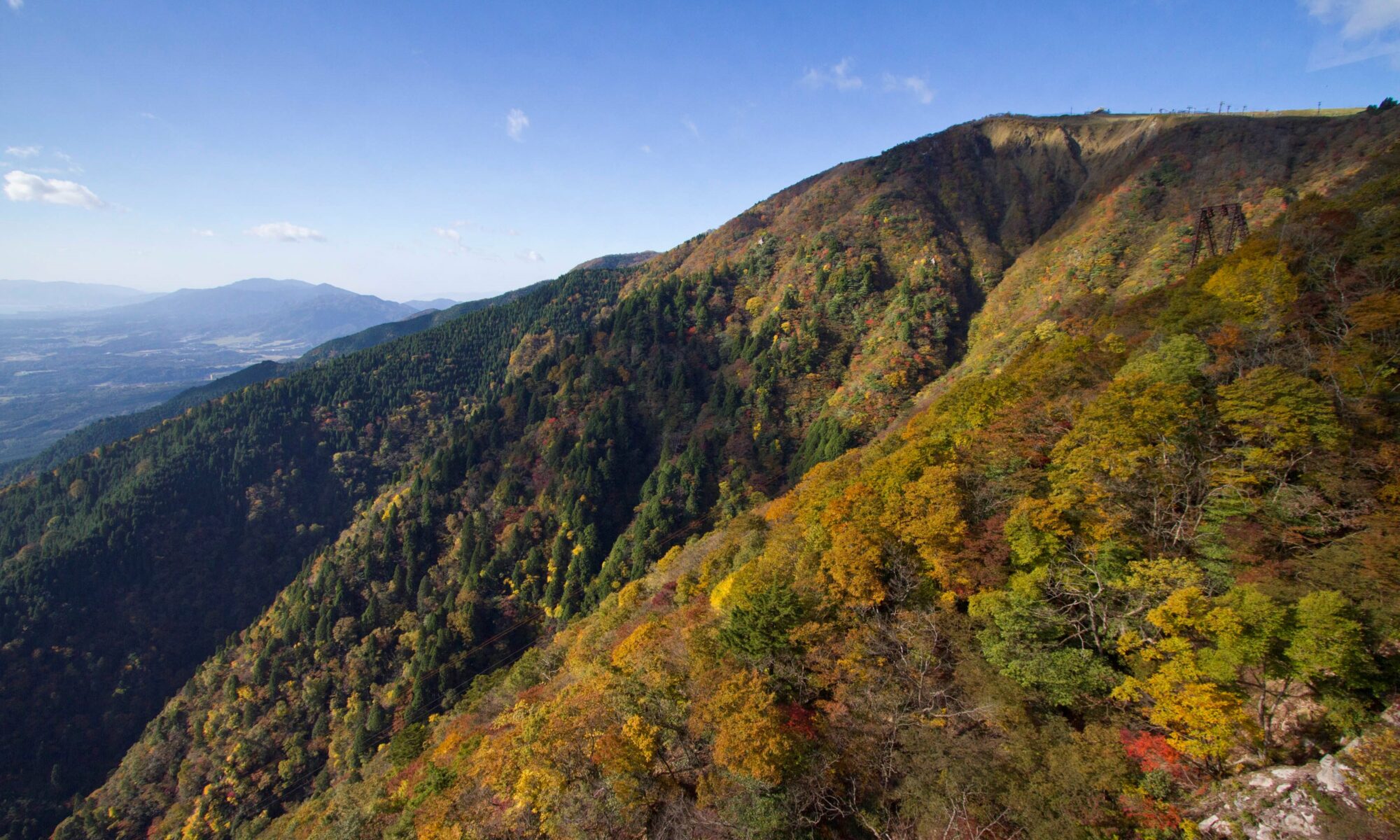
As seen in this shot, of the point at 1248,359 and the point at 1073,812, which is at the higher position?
the point at 1248,359

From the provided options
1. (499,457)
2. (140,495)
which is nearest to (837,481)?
(499,457)

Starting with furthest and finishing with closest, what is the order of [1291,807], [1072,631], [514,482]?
[514,482] < [1072,631] < [1291,807]

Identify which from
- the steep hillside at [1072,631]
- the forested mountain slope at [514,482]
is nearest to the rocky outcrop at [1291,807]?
the steep hillside at [1072,631]

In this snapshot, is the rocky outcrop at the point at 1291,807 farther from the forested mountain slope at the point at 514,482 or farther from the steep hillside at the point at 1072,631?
the forested mountain slope at the point at 514,482

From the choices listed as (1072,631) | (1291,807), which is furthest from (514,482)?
(1291,807)

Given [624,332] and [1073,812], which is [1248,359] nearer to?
[1073,812]

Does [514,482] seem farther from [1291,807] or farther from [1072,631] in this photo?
[1291,807]
